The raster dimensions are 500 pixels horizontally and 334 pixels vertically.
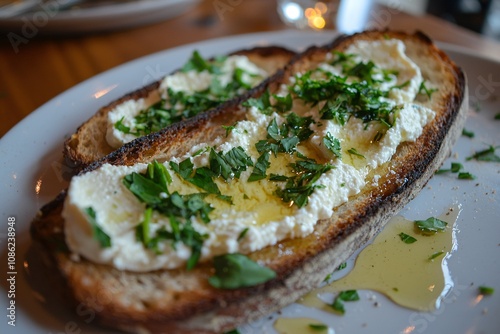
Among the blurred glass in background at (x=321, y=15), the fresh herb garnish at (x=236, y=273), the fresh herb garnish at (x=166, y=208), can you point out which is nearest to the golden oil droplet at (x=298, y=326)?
the fresh herb garnish at (x=236, y=273)

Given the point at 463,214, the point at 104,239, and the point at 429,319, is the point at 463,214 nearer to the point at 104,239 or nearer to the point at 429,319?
the point at 429,319

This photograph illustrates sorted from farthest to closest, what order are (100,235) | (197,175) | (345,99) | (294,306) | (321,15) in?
(321,15) < (345,99) < (197,175) < (294,306) < (100,235)

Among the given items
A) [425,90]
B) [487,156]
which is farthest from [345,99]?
[487,156]

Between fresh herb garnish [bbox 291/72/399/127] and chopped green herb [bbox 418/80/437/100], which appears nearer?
fresh herb garnish [bbox 291/72/399/127]

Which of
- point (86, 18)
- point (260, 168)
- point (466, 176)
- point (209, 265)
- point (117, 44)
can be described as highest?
point (86, 18)

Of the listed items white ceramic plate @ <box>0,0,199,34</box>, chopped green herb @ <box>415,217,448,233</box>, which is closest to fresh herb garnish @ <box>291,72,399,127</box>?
chopped green herb @ <box>415,217,448,233</box>

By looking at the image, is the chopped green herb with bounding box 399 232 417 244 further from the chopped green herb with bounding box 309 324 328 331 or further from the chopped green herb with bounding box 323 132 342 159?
the chopped green herb with bounding box 309 324 328 331

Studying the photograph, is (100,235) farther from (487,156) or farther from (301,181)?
(487,156)
